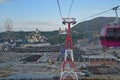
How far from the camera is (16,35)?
190 feet

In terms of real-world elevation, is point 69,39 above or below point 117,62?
above

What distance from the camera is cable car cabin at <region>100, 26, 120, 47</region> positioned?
4.75 meters

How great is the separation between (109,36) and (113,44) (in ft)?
0.51

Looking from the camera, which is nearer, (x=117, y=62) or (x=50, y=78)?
(x=50, y=78)

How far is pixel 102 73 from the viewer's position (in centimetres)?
1599

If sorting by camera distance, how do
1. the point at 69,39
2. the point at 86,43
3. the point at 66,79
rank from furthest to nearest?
the point at 86,43
the point at 66,79
the point at 69,39

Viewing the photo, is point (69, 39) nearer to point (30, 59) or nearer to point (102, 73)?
point (102, 73)

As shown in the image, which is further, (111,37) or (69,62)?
(69,62)

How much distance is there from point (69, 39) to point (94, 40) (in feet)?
113

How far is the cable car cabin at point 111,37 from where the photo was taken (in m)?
4.75

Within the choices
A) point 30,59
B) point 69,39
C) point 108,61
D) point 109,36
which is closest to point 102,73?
point 108,61

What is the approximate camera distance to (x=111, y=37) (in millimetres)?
4852

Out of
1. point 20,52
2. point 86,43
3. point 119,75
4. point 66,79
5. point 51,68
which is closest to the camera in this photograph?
point 66,79

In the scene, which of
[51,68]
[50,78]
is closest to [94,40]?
[51,68]
